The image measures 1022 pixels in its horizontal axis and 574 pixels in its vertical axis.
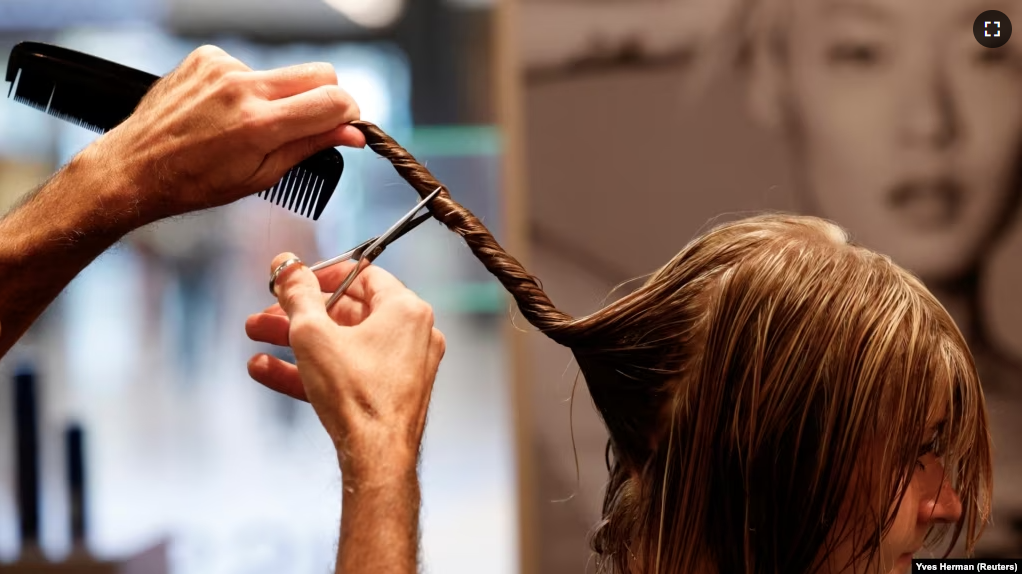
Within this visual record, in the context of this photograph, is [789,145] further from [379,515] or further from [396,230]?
[379,515]

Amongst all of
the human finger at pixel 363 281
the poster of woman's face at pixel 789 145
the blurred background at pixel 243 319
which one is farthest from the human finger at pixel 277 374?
the blurred background at pixel 243 319

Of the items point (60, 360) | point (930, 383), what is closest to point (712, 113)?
point (930, 383)

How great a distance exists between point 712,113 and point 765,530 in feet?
2.88

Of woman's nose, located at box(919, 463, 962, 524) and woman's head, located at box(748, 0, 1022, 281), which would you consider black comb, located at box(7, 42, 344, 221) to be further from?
woman's head, located at box(748, 0, 1022, 281)

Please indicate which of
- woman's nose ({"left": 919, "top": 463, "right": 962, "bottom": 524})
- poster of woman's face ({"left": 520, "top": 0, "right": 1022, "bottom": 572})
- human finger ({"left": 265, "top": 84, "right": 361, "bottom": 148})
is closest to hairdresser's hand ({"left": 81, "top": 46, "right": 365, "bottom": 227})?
human finger ({"left": 265, "top": 84, "right": 361, "bottom": 148})

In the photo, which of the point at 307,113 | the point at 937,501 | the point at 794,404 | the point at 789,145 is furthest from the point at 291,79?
the point at 789,145

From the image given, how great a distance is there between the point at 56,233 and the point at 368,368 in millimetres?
359

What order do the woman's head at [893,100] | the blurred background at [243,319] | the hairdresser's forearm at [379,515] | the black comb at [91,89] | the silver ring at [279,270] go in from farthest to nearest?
the blurred background at [243,319] < the woman's head at [893,100] < the black comb at [91,89] < the silver ring at [279,270] < the hairdresser's forearm at [379,515]

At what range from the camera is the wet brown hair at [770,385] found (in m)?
0.64

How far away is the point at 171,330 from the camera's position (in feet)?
5.63

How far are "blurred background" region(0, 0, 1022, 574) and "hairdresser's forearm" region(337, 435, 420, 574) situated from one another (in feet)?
2.33

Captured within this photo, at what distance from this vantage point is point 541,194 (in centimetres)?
142

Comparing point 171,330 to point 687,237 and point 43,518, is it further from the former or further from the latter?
point 687,237

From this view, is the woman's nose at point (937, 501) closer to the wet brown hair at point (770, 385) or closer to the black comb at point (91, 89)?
the wet brown hair at point (770, 385)
